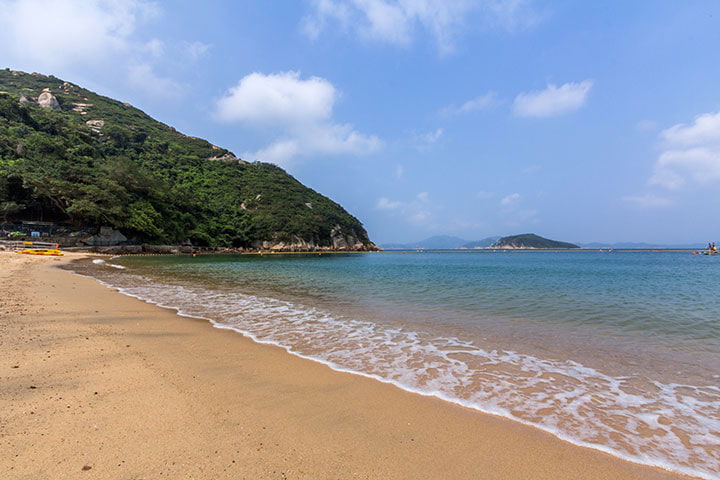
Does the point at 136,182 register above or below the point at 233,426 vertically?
above

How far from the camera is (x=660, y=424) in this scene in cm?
339

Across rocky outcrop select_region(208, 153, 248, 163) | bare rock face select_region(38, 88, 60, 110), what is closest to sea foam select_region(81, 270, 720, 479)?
rocky outcrop select_region(208, 153, 248, 163)

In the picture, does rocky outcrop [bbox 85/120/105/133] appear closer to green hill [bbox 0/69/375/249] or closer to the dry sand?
green hill [bbox 0/69/375/249]

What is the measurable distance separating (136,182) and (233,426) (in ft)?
217

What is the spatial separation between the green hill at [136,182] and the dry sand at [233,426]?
50950 millimetres

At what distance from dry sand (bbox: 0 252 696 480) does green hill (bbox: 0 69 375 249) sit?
50.9 meters

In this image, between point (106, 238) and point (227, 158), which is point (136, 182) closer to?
point (106, 238)

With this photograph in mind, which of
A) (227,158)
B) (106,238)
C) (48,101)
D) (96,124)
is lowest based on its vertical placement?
(106,238)

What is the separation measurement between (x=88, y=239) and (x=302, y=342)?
5513 cm

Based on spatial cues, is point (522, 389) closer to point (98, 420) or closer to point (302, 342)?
point (302, 342)

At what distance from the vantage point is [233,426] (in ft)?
9.41

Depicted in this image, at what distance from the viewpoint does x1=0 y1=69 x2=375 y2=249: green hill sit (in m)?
42.8

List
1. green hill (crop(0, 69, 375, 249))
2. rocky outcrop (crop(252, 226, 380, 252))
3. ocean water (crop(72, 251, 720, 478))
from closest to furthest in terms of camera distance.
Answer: ocean water (crop(72, 251, 720, 478)), green hill (crop(0, 69, 375, 249)), rocky outcrop (crop(252, 226, 380, 252))

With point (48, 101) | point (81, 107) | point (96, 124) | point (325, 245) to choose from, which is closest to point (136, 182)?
point (325, 245)
